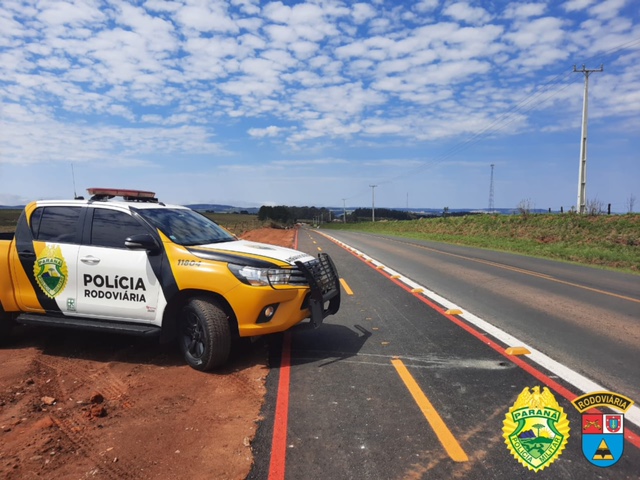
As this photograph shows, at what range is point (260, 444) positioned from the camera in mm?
3365

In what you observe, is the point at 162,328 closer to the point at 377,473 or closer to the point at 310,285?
the point at 310,285

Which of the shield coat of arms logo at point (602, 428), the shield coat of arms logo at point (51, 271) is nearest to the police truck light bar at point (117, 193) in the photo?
the shield coat of arms logo at point (51, 271)

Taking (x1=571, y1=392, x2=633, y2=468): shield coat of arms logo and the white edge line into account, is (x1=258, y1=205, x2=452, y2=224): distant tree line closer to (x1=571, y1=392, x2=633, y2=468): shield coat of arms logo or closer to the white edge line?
the white edge line

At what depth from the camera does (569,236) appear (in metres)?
27.4

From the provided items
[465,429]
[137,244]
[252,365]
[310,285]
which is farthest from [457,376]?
[137,244]

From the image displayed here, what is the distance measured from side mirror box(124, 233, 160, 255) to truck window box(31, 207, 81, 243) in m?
1.01

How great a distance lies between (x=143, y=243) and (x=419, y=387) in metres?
3.33

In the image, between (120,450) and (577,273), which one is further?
(577,273)

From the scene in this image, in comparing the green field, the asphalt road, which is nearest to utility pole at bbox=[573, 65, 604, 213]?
the green field

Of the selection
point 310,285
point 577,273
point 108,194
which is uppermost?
point 108,194

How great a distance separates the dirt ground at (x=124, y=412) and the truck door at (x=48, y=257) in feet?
2.36

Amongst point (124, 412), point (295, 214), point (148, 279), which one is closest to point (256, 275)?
point (148, 279)

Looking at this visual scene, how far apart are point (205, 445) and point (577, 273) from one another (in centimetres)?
1387

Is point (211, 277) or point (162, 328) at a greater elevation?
point (211, 277)
